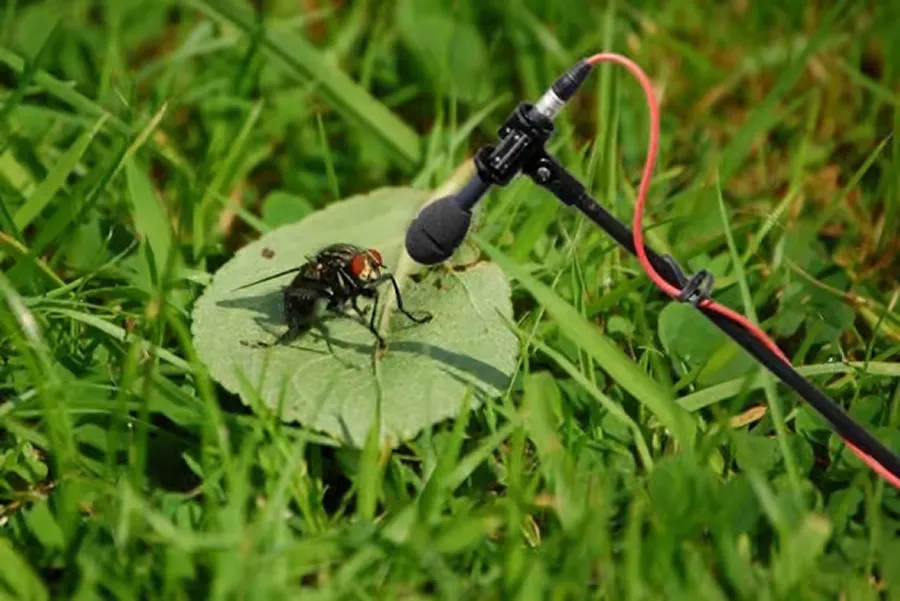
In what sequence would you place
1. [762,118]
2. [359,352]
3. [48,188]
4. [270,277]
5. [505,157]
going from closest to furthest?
[505,157] < [359,352] < [270,277] < [48,188] < [762,118]

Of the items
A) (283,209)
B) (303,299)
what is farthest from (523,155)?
(283,209)

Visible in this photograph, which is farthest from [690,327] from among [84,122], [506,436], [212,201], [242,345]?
Answer: [84,122]

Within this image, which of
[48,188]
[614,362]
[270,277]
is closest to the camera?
[614,362]

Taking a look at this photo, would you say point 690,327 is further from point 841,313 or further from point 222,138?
point 222,138

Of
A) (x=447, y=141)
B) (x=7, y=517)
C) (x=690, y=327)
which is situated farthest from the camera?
(x=447, y=141)

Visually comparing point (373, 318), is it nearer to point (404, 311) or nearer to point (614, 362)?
point (404, 311)

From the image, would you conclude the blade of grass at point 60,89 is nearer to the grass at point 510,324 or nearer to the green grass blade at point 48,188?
the grass at point 510,324

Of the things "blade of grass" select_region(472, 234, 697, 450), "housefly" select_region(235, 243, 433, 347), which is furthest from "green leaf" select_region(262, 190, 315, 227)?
"blade of grass" select_region(472, 234, 697, 450)

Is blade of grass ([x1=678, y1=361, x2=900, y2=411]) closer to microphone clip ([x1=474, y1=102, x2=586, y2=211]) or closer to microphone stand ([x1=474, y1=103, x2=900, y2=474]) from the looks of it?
microphone stand ([x1=474, y1=103, x2=900, y2=474])
